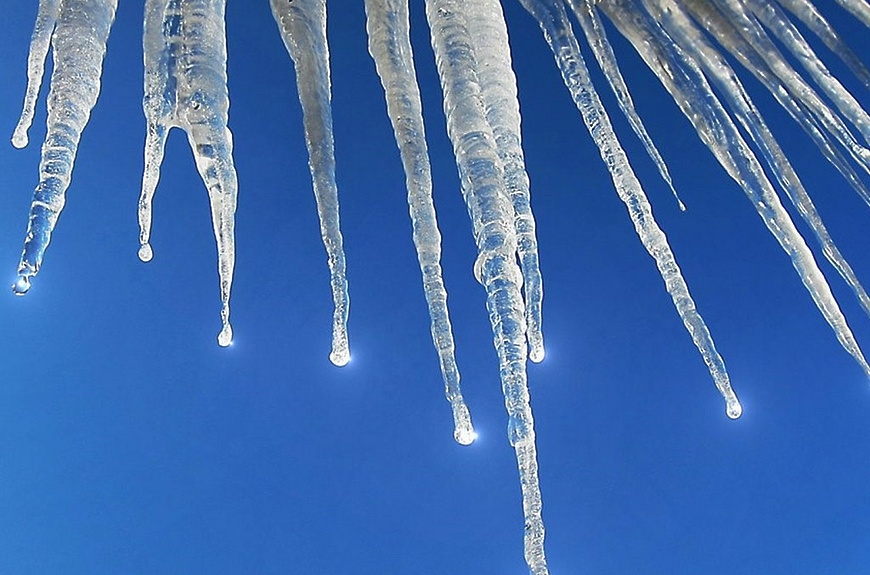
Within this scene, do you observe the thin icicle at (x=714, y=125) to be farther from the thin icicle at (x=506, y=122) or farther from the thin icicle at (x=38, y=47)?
the thin icicle at (x=38, y=47)

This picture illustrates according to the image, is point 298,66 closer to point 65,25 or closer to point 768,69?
point 65,25

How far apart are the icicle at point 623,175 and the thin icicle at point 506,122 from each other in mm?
76

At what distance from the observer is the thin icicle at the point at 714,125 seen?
0.77 metres

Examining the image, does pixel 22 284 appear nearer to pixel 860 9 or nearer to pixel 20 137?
pixel 20 137

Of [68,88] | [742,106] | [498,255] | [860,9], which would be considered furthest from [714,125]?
[68,88]

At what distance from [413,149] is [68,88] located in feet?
0.98

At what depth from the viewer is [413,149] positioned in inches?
30.8

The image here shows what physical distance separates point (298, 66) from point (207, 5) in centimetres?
9

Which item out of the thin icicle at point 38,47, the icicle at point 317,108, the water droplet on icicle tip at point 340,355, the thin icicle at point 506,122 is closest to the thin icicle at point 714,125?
the thin icicle at point 506,122

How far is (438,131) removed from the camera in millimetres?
2256

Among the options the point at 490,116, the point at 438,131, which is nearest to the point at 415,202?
the point at 490,116

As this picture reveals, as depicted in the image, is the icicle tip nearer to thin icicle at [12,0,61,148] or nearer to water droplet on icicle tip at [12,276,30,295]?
thin icicle at [12,0,61,148]

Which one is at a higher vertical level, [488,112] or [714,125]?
[714,125]

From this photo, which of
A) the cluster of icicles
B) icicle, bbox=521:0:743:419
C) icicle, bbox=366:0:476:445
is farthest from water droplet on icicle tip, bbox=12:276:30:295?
icicle, bbox=521:0:743:419
